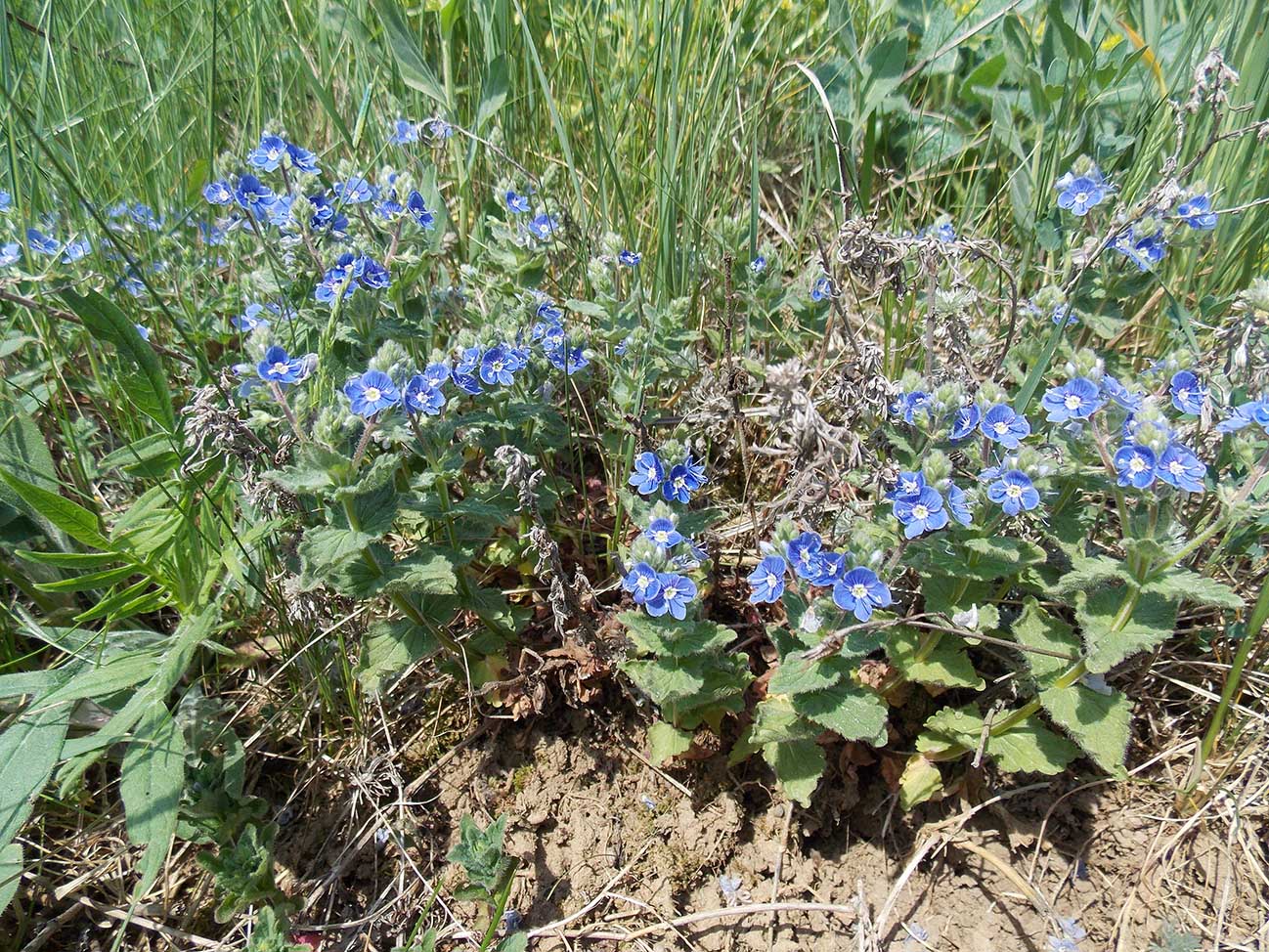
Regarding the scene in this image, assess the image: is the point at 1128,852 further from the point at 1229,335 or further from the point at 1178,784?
the point at 1229,335

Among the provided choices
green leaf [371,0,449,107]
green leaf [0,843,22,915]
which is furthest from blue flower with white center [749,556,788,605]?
green leaf [371,0,449,107]

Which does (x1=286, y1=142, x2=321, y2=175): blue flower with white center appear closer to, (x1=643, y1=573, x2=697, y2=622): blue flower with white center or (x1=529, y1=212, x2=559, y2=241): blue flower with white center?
(x1=529, y1=212, x2=559, y2=241): blue flower with white center

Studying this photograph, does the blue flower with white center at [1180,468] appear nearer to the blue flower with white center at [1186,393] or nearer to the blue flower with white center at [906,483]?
the blue flower with white center at [1186,393]

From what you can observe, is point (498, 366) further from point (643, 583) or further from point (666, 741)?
point (666, 741)

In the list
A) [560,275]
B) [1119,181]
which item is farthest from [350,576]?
[1119,181]

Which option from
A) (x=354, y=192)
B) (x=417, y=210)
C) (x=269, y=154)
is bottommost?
(x=417, y=210)

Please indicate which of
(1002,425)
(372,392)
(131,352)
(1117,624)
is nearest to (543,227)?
(372,392)
